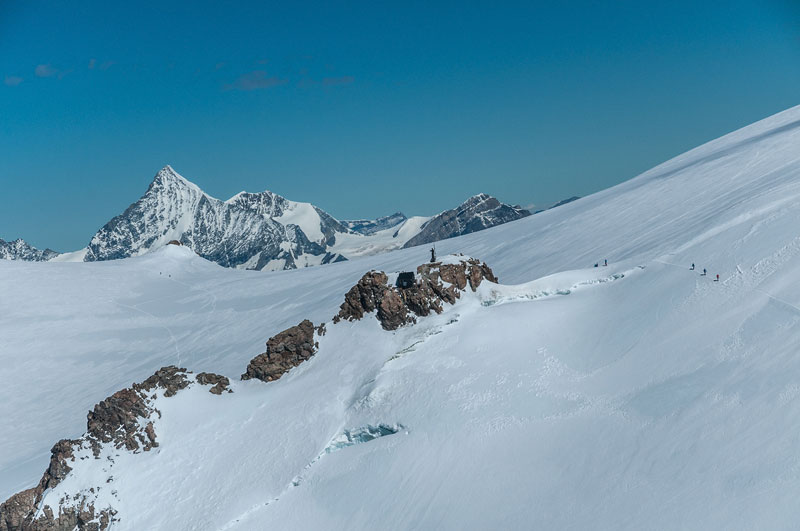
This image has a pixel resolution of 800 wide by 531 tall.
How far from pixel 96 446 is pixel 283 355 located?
Answer: 472 inches

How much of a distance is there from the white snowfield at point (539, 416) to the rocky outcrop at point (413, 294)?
82 centimetres

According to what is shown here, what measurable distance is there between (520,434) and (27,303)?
7892 cm

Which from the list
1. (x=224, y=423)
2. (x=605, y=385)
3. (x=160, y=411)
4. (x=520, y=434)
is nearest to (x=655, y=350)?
(x=605, y=385)

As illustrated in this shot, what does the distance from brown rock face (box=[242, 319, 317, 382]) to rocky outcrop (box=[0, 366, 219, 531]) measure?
7.58ft

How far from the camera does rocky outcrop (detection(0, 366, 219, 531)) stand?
30188mm

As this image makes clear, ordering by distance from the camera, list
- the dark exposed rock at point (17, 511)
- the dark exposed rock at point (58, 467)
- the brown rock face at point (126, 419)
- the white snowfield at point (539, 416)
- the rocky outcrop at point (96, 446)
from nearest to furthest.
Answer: the white snowfield at point (539, 416), the rocky outcrop at point (96, 446), the dark exposed rock at point (17, 511), the dark exposed rock at point (58, 467), the brown rock face at point (126, 419)

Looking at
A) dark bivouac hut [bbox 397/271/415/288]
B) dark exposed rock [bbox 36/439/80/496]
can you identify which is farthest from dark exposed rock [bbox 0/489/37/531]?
dark bivouac hut [bbox 397/271/415/288]

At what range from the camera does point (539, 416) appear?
26.3 m

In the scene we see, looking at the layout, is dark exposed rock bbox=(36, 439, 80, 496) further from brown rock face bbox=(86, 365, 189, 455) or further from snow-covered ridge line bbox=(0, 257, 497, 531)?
brown rock face bbox=(86, 365, 189, 455)

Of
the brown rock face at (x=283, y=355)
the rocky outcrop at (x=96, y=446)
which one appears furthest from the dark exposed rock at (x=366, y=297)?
the rocky outcrop at (x=96, y=446)

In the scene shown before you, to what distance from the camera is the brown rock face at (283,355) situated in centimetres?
3672

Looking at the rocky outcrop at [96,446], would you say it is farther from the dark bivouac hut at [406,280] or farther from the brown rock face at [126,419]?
the dark bivouac hut at [406,280]

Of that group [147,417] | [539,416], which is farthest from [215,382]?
[539,416]

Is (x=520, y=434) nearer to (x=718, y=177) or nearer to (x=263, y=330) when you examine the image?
(x=263, y=330)
